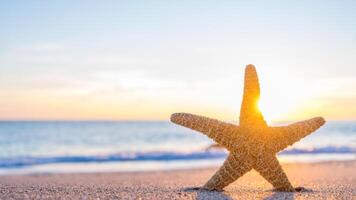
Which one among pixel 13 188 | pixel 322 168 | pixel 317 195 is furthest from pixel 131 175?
pixel 317 195

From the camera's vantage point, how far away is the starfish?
30.8 ft

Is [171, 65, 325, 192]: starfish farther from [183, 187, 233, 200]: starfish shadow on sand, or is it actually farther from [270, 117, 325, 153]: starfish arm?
[183, 187, 233, 200]: starfish shadow on sand

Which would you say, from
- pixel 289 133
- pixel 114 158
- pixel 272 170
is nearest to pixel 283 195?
pixel 272 170

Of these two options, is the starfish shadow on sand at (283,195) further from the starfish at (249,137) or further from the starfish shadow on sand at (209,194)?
the starfish shadow on sand at (209,194)

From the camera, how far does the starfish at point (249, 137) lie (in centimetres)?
939

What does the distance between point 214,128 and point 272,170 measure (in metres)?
1.29

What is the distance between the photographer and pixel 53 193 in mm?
9156

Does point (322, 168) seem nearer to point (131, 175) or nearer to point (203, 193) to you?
point (131, 175)

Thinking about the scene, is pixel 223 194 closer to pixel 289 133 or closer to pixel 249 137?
pixel 249 137

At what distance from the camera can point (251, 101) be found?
31.5ft

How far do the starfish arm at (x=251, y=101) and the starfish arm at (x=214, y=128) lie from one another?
0.89 feet

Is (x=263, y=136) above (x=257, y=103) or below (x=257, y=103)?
below

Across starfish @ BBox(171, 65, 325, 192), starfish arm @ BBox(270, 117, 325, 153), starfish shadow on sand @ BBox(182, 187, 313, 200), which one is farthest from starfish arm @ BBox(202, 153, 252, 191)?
starfish arm @ BBox(270, 117, 325, 153)

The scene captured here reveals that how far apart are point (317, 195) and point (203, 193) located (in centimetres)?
196
